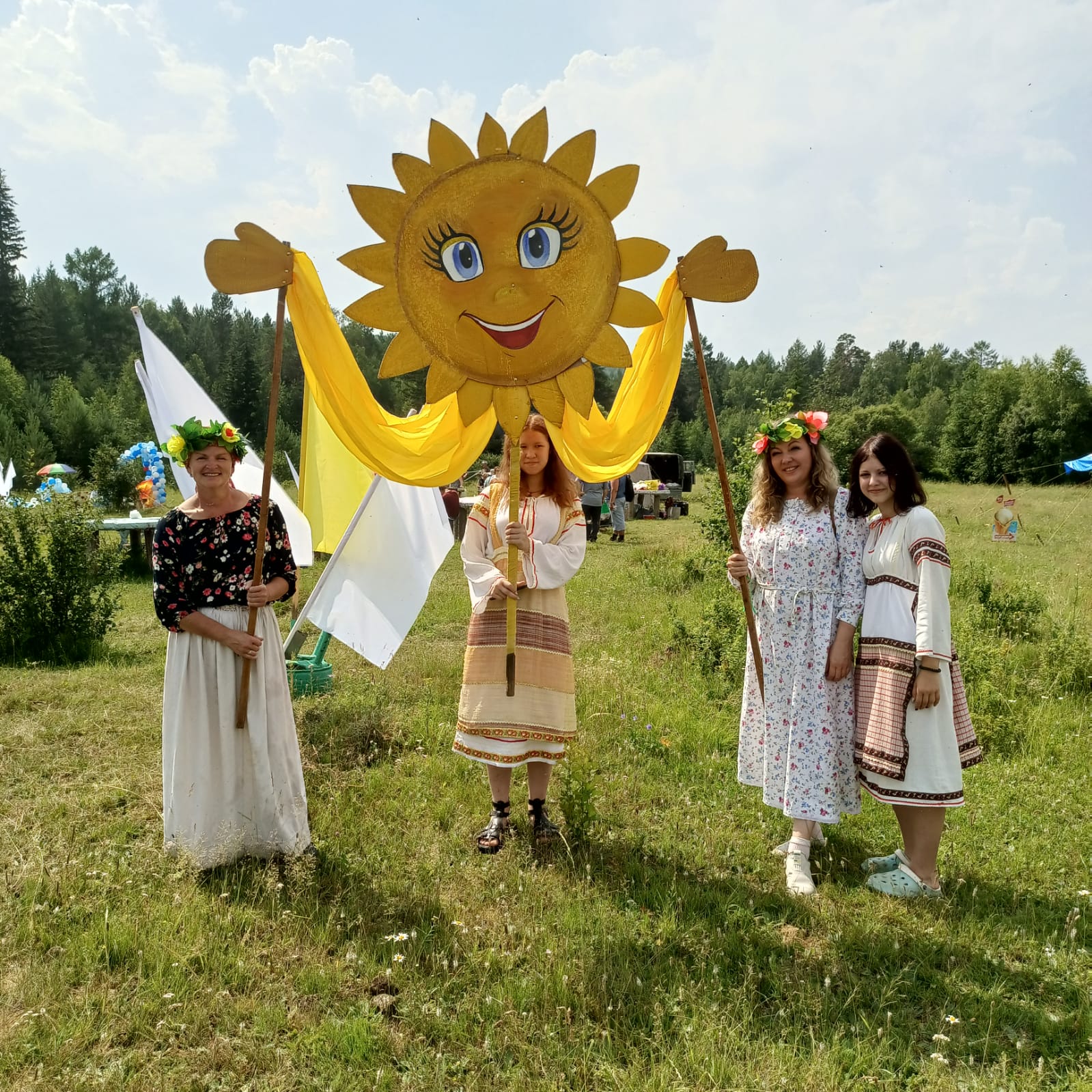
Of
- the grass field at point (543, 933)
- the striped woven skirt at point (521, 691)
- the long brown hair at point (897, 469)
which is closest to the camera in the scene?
the grass field at point (543, 933)

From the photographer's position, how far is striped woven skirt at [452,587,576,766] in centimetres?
366

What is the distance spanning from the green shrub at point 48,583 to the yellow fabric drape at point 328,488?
3202 mm

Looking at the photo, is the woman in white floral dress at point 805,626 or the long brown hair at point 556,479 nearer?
the woman in white floral dress at point 805,626

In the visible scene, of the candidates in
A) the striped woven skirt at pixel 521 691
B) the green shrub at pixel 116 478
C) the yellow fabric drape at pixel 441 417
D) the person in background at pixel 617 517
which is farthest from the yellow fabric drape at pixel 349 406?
the green shrub at pixel 116 478

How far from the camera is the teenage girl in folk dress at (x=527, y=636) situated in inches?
144

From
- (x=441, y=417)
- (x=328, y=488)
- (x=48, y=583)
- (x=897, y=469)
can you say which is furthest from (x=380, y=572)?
(x=48, y=583)

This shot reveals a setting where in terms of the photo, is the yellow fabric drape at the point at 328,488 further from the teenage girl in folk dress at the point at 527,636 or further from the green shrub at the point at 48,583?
the green shrub at the point at 48,583

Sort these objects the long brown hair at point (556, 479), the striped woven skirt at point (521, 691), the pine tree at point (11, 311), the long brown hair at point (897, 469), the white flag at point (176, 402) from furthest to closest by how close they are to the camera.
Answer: the pine tree at point (11, 311) < the white flag at point (176, 402) < the long brown hair at point (556, 479) < the striped woven skirt at point (521, 691) < the long brown hair at point (897, 469)

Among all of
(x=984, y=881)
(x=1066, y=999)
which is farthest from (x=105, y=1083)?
(x=984, y=881)

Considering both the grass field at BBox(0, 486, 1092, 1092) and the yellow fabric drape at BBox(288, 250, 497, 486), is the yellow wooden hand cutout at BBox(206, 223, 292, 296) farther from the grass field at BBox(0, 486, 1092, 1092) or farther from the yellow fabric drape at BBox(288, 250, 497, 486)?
the grass field at BBox(0, 486, 1092, 1092)

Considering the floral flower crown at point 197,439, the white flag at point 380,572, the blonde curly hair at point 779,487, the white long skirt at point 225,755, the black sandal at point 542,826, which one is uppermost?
the floral flower crown at point 197,439

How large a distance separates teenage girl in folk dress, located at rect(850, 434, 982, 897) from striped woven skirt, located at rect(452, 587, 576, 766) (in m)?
1.40

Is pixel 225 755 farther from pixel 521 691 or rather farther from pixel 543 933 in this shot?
pixel 543 933

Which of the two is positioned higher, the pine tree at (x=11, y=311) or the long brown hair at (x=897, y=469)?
the pine tree at (x=11, y=311)
